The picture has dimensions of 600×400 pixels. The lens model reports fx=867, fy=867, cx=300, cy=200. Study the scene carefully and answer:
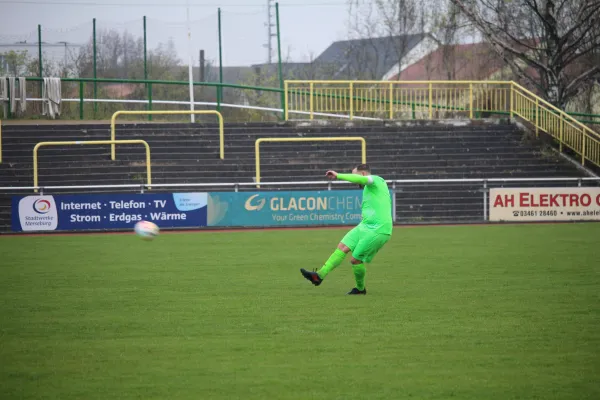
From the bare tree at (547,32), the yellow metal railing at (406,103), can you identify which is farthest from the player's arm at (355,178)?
the bare tree at (547,32)

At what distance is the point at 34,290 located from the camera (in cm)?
1219

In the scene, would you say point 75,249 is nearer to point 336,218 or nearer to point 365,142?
point 336,218

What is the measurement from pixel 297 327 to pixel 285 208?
Answer: 1572cm

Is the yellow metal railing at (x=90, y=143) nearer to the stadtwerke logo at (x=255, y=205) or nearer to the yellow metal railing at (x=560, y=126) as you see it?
the stadtwerke logo at (x=255, y=205)

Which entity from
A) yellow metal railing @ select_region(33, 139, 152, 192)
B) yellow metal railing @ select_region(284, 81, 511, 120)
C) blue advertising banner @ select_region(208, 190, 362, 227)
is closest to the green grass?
blue advertising banner @ select_region(208, 190, 362, 227)

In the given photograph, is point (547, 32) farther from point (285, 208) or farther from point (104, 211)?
point (104, 211)

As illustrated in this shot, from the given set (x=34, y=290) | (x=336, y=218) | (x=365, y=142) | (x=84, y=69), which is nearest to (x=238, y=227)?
(x=336, y=218)

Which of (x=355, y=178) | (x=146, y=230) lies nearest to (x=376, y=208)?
(x=355, y=178)

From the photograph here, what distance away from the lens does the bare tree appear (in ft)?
107

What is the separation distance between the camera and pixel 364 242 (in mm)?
11609

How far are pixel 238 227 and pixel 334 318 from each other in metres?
15.2

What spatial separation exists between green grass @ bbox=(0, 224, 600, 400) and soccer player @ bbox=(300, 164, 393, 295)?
0.33 meters

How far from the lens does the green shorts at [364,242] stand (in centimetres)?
1159

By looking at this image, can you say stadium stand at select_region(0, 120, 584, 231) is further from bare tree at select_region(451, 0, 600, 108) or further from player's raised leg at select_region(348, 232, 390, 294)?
player's raised leg at select_region(348, 232, 390, 294)
